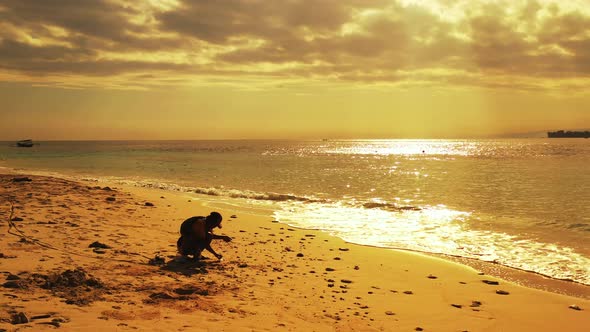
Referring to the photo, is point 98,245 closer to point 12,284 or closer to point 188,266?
point 188,266

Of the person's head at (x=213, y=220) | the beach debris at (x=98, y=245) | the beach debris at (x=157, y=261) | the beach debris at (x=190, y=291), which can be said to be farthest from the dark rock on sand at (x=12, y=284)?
the person's head at (x=213, y=220)

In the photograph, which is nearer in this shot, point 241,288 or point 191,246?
point 241,288

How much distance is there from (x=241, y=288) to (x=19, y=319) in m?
3.64

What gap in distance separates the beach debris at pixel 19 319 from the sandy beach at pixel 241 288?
0.6 inches

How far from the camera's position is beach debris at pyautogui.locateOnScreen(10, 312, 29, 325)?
5.20 m

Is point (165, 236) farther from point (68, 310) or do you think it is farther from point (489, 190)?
point (489, 190)

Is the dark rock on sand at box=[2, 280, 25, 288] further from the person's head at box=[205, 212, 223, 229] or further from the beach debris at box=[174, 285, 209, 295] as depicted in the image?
the person's head at box=[205, 212, 223, 229]

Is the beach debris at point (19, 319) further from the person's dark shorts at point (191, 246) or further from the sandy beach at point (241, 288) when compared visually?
the person's dark shorts at point (191, 246)

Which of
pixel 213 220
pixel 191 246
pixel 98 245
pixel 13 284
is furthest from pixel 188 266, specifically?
pixel 13 284

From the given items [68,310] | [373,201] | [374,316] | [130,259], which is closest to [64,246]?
[130,259]

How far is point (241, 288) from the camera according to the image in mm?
7863

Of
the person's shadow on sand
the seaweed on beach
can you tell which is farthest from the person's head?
the seaweed on beach

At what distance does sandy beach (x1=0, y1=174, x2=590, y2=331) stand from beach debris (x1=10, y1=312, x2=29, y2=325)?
0.01 m

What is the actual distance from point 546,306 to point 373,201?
51.6ft
